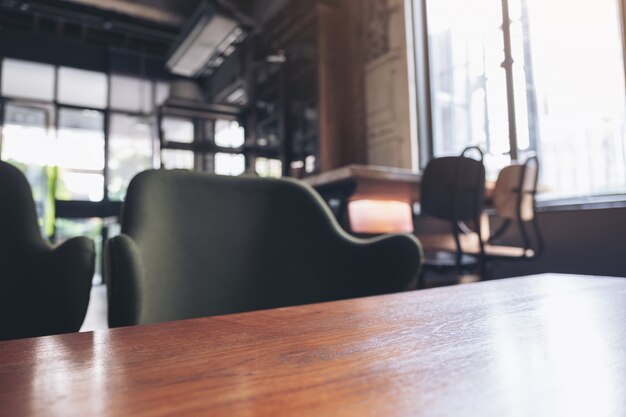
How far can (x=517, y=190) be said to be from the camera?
2.71m

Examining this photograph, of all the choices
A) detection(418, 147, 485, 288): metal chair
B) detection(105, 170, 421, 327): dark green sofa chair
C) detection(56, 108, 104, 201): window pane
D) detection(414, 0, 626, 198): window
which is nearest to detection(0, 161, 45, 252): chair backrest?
detection(105, 170, 421, 327): dark green sofa chair

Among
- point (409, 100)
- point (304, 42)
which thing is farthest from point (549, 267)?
point (304, 42)

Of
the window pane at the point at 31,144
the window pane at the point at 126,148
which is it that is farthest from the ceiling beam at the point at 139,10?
the window pane at the point at 31,144

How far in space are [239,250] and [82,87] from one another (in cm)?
764

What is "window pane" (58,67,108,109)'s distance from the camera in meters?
7.35

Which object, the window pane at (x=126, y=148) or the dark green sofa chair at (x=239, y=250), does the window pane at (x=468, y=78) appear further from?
the window pane at (x=126, y=148)

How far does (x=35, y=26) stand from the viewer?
269 inches

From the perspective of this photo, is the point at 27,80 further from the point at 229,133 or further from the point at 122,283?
the point at 122,283

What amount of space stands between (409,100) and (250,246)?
3891 millimetres

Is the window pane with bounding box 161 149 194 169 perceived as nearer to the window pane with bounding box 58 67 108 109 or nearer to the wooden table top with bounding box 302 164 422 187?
the window pane with bounding box 58 67 108 109

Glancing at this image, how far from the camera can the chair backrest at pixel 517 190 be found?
2.70 metres

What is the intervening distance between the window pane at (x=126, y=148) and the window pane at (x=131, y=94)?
0.20 m

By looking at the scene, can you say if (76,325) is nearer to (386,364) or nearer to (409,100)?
(386,364)

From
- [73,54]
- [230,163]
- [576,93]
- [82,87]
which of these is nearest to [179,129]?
[82,87]
